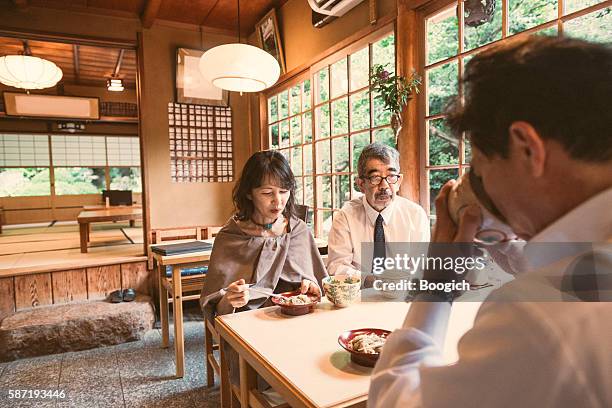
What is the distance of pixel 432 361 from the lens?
531 mm

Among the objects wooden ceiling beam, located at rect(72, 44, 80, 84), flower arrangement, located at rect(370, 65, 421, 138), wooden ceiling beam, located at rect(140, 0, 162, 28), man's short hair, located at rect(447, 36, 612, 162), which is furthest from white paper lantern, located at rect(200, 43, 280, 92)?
wooden ceiling beam, located at rect(72, 44, 80, 84)

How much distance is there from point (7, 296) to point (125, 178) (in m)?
6.54

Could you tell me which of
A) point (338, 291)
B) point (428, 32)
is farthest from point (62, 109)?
point (338, 291)

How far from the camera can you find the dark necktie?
1943mm

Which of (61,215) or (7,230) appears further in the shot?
(61,215)

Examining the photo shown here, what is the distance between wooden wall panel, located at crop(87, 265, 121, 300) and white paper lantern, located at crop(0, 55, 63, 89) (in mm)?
1967

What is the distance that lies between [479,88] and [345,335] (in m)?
0.71

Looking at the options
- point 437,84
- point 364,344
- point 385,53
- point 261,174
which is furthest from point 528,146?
point 385,53

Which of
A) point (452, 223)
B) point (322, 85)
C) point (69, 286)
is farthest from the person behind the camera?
point (69, 286)

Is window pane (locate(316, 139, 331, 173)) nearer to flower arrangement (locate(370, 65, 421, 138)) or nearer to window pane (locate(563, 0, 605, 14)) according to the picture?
flower arrangement (locate(370, 65, 421, 138))

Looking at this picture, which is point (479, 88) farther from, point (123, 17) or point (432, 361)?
point (123, 17)

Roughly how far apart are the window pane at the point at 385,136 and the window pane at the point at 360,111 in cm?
12

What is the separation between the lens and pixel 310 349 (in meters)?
0.97

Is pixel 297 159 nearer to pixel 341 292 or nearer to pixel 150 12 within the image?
pixel 150 12
